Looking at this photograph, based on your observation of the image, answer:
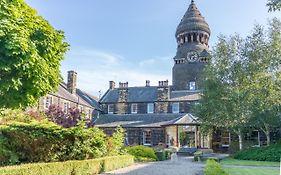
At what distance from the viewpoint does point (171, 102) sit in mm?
49312

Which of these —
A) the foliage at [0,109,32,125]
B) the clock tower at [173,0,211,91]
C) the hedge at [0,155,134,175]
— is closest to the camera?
the hedge at [0,155,134,175]

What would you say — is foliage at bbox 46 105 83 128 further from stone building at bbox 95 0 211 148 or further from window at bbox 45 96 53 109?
stone building at bbox 95 0 211 148

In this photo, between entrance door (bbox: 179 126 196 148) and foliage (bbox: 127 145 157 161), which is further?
entrance door (bbox: 179 126 196 148)

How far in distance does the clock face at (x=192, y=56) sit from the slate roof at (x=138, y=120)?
13356 millimetres

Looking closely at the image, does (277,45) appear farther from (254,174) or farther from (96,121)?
(96,121)

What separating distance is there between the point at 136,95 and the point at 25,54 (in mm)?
41681

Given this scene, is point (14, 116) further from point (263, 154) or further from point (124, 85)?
point (124, 85)

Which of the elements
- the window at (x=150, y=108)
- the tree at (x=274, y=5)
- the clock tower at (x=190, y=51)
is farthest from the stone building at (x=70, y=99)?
the tree at (x=274, y=5)

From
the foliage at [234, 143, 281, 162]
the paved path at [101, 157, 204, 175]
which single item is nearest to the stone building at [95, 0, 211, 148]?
the foliage at [234, 143, 281, 162]

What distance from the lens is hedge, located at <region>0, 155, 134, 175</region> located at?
39.3 ft

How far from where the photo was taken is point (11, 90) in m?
12.9

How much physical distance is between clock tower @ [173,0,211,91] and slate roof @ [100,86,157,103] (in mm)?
5328

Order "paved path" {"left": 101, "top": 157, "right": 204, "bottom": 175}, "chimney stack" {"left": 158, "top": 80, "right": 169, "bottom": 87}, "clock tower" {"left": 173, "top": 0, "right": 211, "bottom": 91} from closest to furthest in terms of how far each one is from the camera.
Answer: "paved path" {"left": 101, "top": 157, "right": 204, "bottom": 175} < "chimney stack" {"left": 158, "top": 80, "right": 169, "bottom": 87} < "clock tower" {"left": 173, "top": 0, "right": 211, "bottom": 91}

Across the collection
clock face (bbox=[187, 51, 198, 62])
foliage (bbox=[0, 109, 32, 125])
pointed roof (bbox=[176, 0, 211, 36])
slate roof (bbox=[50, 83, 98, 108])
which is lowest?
foliage (bbox=[0, 109, 32, 125])
